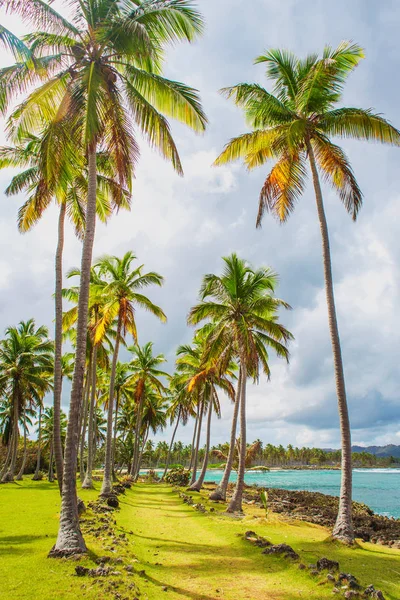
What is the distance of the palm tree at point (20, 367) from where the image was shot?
99.9 feet

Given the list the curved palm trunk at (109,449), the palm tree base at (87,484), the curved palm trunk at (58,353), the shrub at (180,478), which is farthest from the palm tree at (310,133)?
the shrub at (180,478)

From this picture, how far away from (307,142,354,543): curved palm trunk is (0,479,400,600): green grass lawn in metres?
0.56

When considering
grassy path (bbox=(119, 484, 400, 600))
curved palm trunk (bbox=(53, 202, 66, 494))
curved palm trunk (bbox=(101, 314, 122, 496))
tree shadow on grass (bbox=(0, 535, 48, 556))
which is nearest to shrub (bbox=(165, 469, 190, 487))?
curved palm trunk (bbox=(101, 314, 122, 496))

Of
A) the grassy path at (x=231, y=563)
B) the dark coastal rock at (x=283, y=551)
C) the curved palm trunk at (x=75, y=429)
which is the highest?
the curved palm trunk at (x=75, y=429)

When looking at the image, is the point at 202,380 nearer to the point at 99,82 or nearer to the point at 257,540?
the point at 257,540

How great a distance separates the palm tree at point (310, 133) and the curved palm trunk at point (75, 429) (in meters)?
5.94

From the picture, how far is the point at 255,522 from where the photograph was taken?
45.2 ft

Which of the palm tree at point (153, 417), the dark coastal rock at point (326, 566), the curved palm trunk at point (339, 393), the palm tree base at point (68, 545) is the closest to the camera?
the dark coastal rock at point (326, 566)

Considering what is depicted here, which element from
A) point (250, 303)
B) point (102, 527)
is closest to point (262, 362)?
point (250, 303)

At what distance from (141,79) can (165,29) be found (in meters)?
1.27

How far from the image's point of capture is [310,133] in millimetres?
13180

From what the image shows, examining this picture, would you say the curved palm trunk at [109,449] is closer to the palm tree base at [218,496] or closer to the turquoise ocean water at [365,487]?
the palm tree base at [218,496]

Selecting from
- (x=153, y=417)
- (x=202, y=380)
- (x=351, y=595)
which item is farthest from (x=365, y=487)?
(x=351, y=595)

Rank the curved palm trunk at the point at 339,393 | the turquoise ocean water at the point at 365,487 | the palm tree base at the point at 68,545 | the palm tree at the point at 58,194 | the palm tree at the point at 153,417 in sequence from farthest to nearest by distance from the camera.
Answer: the palm tree at the point at 153,417 → the turquoise ocean water at the point at 365,487 → the palm tree at the point at 58,194 → the curved palm trunk at the point at 339,393 → the palm tree base at the point at 68,545
